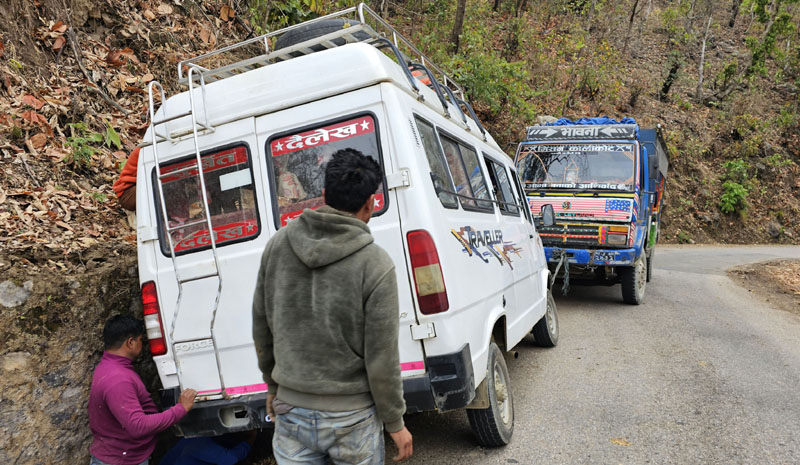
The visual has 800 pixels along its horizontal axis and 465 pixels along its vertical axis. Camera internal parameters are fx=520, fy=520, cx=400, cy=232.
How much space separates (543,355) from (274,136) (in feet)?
13.4

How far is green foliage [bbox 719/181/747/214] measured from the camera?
2106 cm

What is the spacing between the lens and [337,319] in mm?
1830

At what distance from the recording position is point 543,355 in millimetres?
5793

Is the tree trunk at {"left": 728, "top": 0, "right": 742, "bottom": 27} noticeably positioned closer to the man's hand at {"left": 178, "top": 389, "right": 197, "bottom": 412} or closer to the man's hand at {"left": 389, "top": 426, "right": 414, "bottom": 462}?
the man's hand at {"left": 178, "top": 389, "right": 197, "bottom": 412}

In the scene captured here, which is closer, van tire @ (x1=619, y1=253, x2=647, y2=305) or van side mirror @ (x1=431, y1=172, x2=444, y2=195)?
van side mirror @ (x1=431, y1=172, x2=444, y2=195)

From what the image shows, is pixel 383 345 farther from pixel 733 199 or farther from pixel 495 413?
pixel 733 199

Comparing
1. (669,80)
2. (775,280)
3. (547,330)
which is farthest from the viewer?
(669,80)

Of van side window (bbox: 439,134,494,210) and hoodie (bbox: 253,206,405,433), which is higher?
van side window (bbox: 439,134,494,210)

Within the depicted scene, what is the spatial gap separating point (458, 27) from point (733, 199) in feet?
43.8

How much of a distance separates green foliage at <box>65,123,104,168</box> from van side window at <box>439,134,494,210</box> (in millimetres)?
3699

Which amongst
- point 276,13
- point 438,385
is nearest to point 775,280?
point 438,385

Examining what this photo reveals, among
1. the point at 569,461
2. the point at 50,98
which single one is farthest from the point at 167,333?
the point at 50,98

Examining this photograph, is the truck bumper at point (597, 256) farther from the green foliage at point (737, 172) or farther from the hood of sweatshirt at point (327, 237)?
the green foliage at point (737, 172)

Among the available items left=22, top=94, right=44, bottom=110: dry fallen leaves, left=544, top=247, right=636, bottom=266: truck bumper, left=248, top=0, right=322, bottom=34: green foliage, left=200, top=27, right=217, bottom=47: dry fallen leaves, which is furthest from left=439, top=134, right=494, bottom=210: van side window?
left=248, top=0, right=322, bottom=34: green foliage
